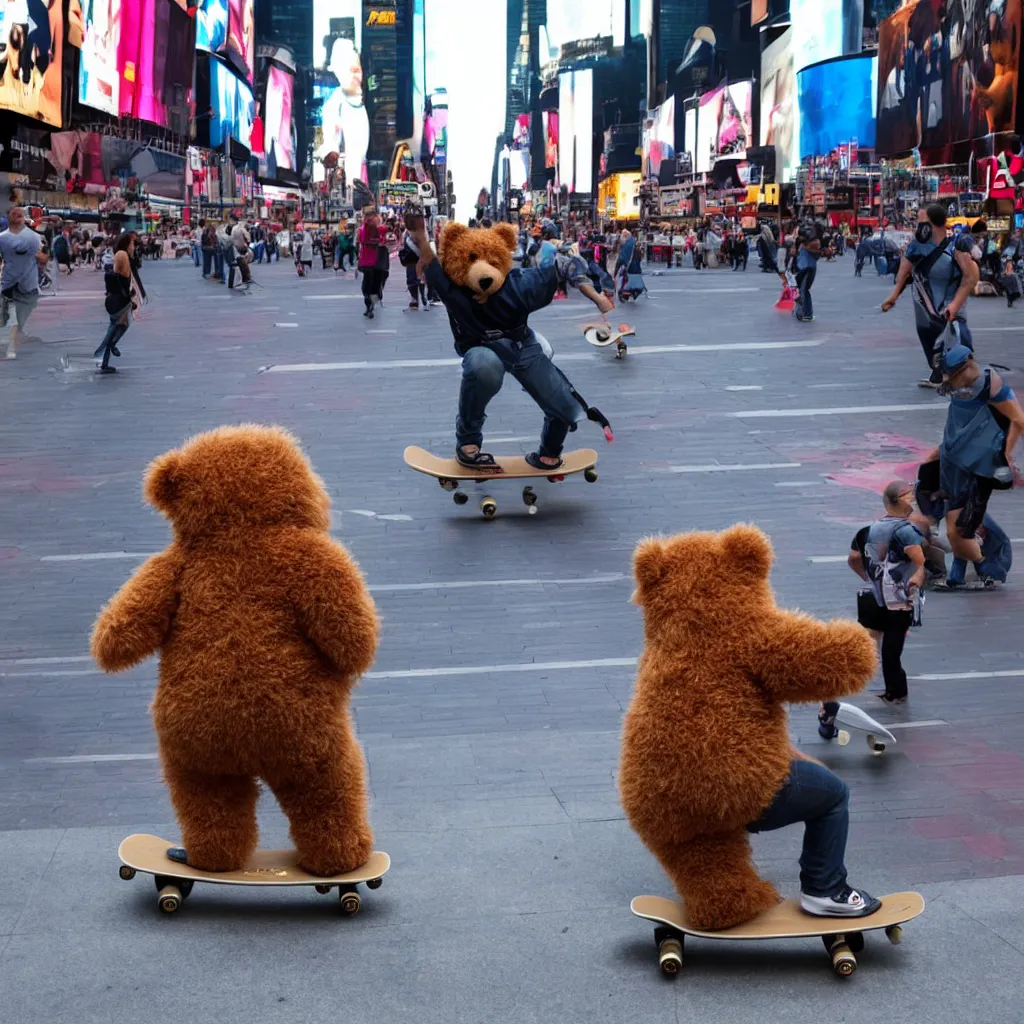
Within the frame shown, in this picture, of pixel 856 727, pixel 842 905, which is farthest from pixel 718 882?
pixel 856 727

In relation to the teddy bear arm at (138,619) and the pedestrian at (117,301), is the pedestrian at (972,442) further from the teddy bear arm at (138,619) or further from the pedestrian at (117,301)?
the pedestrian at (117,301)

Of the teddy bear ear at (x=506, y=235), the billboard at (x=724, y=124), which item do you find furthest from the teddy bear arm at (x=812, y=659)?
the billboard at (x=724, y=124)

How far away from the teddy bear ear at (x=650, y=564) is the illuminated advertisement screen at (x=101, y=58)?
81.7m

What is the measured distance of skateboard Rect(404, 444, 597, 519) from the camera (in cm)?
1159

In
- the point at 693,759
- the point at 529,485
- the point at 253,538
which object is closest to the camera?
the point at 693,759

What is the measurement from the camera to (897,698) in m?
7.25

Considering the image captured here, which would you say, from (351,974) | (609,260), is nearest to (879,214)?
(609,260)

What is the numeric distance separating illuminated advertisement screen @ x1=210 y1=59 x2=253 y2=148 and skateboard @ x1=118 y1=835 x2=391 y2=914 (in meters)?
124

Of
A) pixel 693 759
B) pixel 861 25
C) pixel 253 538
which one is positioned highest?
pixel 861 25

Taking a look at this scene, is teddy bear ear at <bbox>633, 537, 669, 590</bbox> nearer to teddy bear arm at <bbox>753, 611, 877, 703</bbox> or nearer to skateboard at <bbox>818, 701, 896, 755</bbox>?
teddy bear arm at <bbox>753, 611, 877, 703</bbox>

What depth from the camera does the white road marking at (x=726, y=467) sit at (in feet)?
42.2

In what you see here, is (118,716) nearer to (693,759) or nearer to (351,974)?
(351,974)

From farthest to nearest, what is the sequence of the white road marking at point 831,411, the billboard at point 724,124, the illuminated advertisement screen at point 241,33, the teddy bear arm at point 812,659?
the billboard at point 724,124 < the illuminated advertisement screen at point 241,33 < the white road marking at point 831,411 < the teddy bear arm at point 812,659

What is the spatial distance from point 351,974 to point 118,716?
10.5ft
